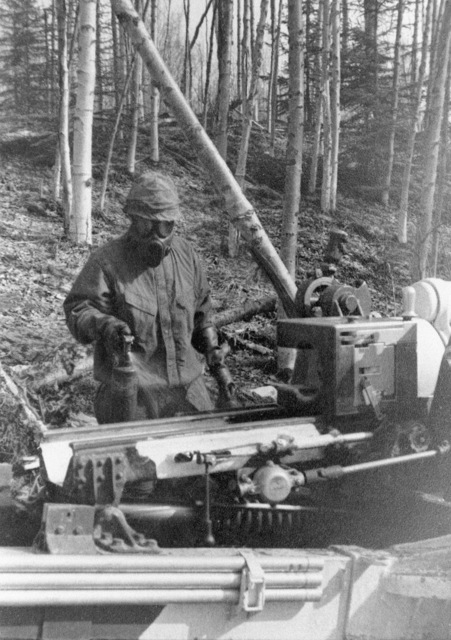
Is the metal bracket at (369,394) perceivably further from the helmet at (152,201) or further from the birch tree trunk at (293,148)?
the birch tree trunk at (293,148)

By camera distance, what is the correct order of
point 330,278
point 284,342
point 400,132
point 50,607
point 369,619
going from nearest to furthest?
point 50,607
point 369,619
point 284,342
point 330,278
point 400,132

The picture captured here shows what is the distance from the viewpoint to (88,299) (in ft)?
12.6

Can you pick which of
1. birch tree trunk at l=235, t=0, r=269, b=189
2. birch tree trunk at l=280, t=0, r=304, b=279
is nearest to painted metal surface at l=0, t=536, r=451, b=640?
birch tree trunk at l=280, t=0, r=304, b=279

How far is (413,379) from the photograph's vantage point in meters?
3.46

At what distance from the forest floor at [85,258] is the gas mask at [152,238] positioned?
4.90 feet

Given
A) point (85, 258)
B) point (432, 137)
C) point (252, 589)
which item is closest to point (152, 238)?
point (252, 589)

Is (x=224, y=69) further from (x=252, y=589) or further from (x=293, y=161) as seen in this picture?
(x=252, y=589)

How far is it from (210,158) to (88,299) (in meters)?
2.46

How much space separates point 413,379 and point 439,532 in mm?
700

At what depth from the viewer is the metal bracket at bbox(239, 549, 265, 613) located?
2449 mm

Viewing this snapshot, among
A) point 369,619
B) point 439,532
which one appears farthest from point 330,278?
point 369,619

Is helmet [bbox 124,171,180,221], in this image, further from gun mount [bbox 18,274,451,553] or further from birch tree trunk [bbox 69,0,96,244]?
birch tree trunk [bbox 69,0,96,244]

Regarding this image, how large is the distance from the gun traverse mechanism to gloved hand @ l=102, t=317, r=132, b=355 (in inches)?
2.1

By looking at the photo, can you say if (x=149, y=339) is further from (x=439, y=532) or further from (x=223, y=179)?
(x=223, y=179)
